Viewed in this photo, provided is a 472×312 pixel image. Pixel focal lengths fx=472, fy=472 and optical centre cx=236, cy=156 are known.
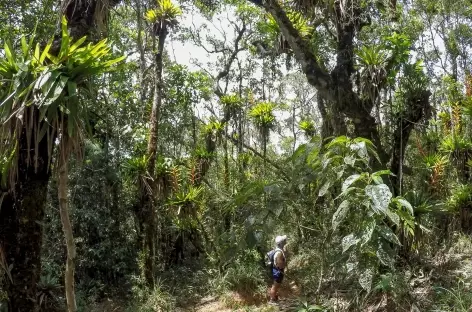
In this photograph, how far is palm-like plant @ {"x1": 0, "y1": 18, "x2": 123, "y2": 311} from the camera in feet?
12.4

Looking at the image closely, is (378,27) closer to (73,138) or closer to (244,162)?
(244,162)

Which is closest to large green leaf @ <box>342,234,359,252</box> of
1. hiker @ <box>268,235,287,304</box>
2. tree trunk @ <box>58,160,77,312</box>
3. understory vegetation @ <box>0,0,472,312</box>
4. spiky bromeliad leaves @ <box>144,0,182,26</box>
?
understory vegetation @ <box>0,0,472,312</box>

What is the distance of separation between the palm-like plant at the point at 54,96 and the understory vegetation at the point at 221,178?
16 mm

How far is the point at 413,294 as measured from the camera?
5.93 meters

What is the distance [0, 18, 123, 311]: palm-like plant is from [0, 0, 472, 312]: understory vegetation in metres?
0.02

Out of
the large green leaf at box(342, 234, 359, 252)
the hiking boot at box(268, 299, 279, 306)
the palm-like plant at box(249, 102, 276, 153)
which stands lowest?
the hiking boot at box(268, 299, 279, 306)

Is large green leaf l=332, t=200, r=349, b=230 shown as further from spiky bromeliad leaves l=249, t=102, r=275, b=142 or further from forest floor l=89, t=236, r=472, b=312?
spiky bromeliad leaves l=249, t=102, r=275, b=142

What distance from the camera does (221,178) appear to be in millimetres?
12555

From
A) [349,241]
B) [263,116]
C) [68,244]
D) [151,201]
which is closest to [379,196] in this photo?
[349,241]

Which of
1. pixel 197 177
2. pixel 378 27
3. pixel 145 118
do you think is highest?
pixel 378 27

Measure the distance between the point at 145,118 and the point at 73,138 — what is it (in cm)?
792

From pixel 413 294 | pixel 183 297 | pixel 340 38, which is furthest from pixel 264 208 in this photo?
pixel 183 297

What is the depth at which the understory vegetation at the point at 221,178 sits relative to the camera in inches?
158

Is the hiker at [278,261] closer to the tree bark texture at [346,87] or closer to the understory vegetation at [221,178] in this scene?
the understory vegetation at [221,178]
